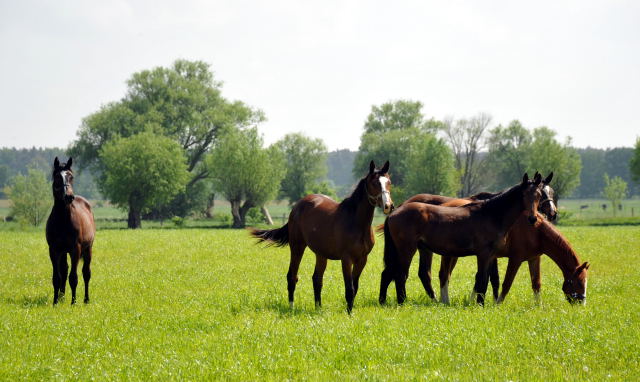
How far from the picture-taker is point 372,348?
25.7 feet

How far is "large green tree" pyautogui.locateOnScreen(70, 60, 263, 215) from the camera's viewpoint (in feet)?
207

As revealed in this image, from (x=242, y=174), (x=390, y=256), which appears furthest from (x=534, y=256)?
(x=242, y=174)

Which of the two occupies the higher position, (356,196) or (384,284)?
(356,196)

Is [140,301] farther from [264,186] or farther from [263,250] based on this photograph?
[264,186]

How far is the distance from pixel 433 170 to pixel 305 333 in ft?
217

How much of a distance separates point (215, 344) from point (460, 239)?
19.2 feet

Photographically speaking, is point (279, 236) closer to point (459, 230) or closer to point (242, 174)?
point (459, 230)

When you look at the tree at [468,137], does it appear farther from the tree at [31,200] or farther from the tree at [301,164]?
the tree at [31,200]

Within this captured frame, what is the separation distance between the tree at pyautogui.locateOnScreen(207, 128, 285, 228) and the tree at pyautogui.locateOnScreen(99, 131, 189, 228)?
21.8ft

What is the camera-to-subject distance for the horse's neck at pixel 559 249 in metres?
11.6

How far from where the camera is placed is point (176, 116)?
221ft

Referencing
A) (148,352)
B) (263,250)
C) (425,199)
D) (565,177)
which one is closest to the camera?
(148,352)

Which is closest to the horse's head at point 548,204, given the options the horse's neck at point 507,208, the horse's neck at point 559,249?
the horse's neck at point 559,249

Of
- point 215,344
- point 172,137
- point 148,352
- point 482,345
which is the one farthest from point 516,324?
point 172,137
